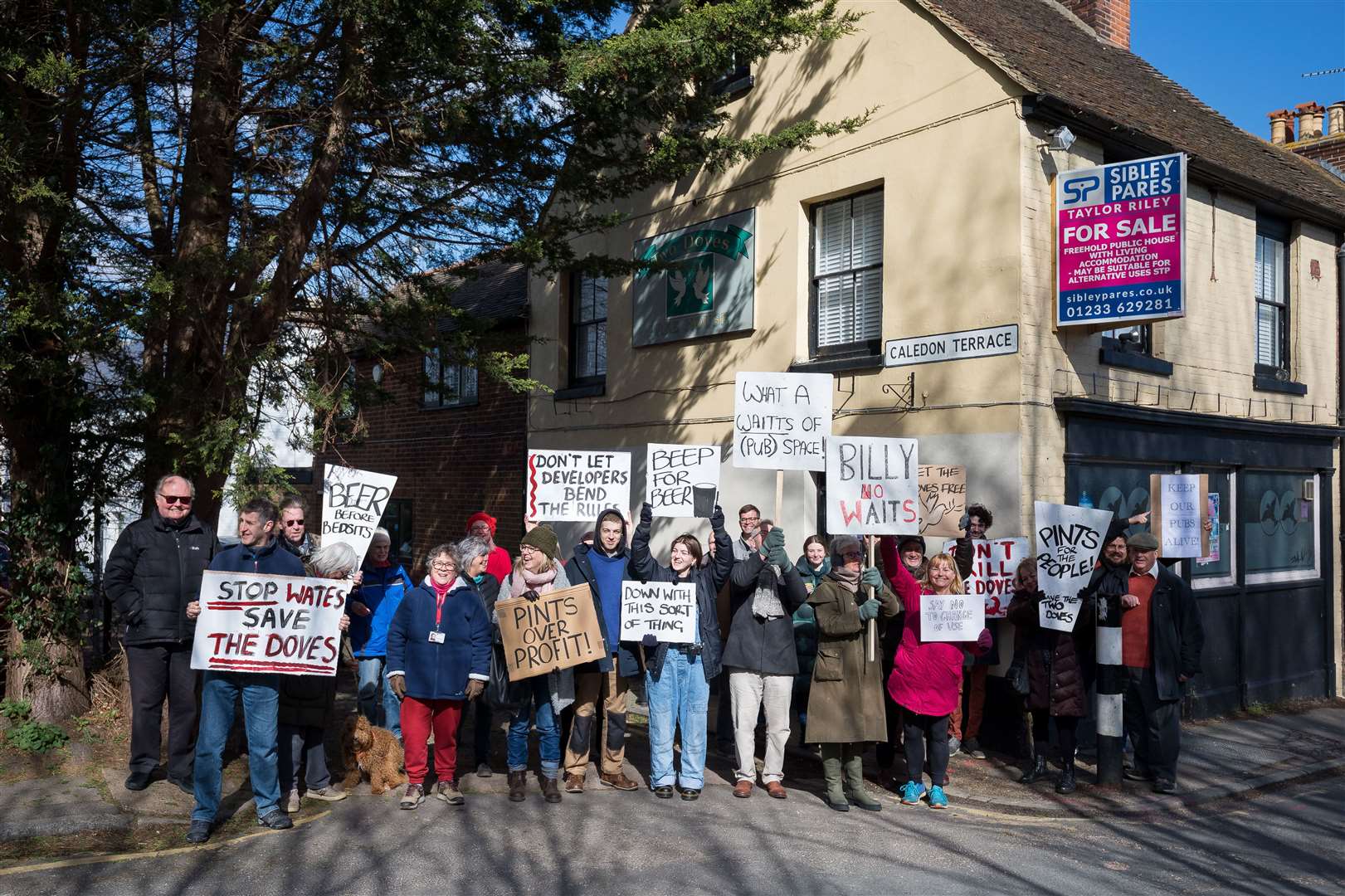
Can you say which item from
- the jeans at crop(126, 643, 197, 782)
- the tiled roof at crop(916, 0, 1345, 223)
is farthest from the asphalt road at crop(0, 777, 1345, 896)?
the tiled roof at crop(916, 0, 1345, 223)

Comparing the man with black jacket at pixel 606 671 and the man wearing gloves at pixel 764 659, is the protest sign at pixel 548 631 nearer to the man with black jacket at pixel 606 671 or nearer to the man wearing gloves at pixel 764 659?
the man with black jacket at pixel 606 671

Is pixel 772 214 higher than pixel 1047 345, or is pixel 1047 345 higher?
pixel 772 214

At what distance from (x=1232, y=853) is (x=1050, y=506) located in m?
2.61

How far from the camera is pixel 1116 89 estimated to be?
38.0 feet

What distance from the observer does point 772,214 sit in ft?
39.6

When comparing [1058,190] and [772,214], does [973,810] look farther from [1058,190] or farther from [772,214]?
[772,214]

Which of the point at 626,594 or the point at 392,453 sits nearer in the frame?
the point at 626,594

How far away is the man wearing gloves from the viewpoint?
741 centimetres

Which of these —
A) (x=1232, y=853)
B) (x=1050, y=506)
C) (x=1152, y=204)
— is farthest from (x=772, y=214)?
(x=1232, y=853)

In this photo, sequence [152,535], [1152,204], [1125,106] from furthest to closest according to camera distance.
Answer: [1125,106]
[1152,204]
[152,535]

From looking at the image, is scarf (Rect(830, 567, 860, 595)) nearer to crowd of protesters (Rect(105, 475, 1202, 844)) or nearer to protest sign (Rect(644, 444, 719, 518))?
crowd of protesters (Rect(105, 475, 1202, 844))

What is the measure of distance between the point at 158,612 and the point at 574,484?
327 cm

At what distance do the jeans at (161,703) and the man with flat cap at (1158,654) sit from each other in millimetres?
6708

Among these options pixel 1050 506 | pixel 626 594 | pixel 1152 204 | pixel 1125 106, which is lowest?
pixel 626 594
